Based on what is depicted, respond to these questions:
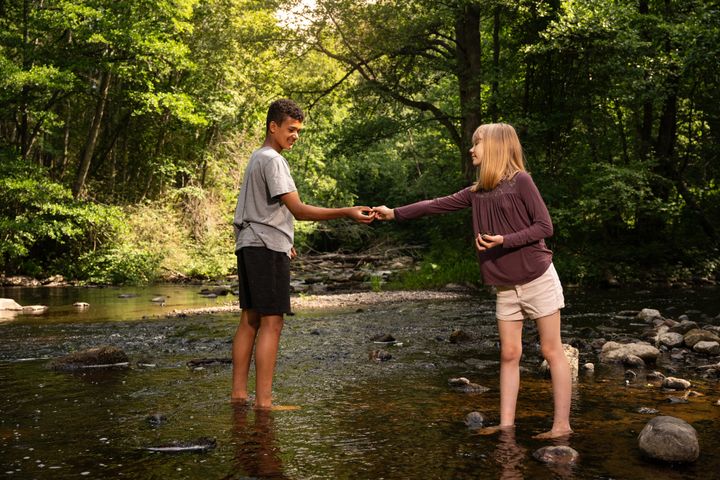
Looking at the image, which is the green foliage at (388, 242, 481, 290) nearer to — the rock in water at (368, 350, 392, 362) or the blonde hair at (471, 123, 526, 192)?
the rock in water at (368, 350, 392, 362)

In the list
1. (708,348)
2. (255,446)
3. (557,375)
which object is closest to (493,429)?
(557,375)

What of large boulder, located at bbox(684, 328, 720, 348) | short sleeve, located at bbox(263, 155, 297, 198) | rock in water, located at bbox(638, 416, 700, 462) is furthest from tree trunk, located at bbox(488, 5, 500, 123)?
rock in water, located at bbox(638, 416, 700, 462)

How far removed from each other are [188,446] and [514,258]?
7.20ft

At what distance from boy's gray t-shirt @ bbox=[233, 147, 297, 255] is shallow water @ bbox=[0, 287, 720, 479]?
1.20 metres

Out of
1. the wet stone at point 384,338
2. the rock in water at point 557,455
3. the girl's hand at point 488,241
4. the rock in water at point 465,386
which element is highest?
the girl's hand at point 488,241

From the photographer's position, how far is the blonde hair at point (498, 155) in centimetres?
455

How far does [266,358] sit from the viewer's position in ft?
17.2

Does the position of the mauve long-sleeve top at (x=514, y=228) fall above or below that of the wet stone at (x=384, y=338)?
above

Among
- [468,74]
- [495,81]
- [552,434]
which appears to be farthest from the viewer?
[468,74]

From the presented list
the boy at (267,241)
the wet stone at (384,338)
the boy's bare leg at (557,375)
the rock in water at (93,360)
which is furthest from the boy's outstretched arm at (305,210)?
the wet stone at (384,338)

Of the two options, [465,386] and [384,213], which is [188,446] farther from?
[465,386]

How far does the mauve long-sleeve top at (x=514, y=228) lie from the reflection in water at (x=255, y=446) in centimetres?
167

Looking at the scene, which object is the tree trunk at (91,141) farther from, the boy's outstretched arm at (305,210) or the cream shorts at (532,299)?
the cream shorts at (532,299)

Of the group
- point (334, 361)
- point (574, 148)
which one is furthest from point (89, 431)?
point (574, 148)
